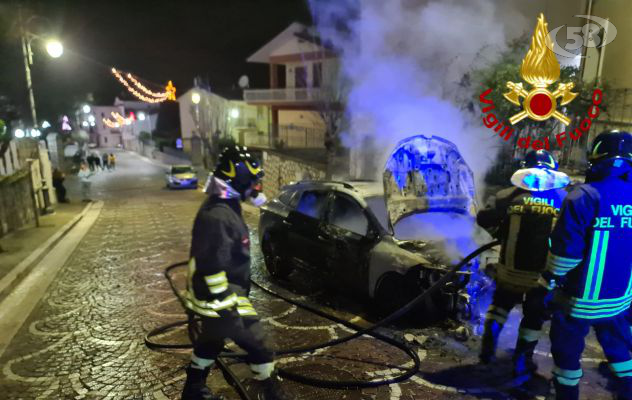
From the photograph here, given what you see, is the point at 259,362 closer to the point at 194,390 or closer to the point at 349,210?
the point at 194,390

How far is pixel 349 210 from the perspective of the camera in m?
5.76

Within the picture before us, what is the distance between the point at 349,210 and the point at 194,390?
3.15 meters

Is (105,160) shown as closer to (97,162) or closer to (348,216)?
(97,162)

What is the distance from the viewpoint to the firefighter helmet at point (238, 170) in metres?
3.33

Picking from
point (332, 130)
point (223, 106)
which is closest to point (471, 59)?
point (332, 130)

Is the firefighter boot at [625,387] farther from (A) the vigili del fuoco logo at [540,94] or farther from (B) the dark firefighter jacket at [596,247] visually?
(A) the vigili del fuoco logo at [540,94]

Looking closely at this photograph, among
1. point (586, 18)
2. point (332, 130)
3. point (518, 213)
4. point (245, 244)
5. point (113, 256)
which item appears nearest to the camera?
point (245, 244)

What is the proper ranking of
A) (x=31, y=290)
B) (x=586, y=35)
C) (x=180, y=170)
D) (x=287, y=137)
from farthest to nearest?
(x=287, y=137), (x=180, y=170), (x=586, y=35), (x=31, y=290)

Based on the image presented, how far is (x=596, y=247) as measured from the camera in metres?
3.08

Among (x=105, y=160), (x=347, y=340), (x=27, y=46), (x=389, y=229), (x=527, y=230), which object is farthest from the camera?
(x=105, y=160)

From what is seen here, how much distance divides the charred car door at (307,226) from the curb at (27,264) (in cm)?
463

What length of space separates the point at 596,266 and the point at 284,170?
39.2ft

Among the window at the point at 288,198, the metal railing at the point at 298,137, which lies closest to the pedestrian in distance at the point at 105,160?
the metal railing at the point at 298,137

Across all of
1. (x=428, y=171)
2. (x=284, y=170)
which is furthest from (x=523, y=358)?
(x=284, y=170)
